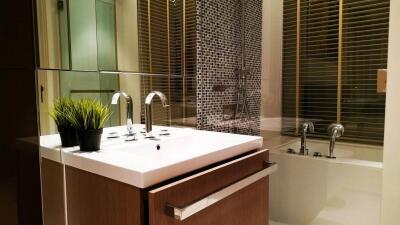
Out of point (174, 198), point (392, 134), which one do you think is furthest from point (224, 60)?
point (174, 198)

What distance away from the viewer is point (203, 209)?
3.52ft

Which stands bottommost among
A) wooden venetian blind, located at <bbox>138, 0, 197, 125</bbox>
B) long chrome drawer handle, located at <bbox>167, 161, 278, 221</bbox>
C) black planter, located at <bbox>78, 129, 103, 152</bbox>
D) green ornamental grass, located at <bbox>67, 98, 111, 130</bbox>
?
long chrome drawer handle, located at <bbox>167, 161, 278, 221</bbox>

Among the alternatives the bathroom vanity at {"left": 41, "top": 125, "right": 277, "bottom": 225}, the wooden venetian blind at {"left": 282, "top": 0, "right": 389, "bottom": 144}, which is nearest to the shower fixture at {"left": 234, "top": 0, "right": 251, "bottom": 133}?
the wooden venetian blind at {"left": 282, "top": 0, "right": 389, "bottom": 144}

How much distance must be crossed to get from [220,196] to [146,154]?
43 cm

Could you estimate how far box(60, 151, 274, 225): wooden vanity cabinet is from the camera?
89cm

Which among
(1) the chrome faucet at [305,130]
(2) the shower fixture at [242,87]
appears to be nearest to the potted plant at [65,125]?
(2) the shower fixture at [242,87]

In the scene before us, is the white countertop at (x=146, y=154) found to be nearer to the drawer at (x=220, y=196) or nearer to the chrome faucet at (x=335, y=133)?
the drawer at (x=220, y=196)

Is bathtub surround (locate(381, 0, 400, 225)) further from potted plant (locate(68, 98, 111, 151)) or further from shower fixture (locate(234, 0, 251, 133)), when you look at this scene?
potted plant (locate(68, 98, 111, 151))

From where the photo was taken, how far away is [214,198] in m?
1.07

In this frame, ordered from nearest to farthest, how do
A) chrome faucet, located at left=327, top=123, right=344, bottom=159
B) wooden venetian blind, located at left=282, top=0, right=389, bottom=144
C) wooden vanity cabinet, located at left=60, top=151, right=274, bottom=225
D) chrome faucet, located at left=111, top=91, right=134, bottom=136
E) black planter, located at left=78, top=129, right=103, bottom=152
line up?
wooden vanity cabinet, located at left=60, top=151, right=274, bottom=225 → black planter, located at left=78, top=129, right=103, bottom=152 → chrome faucet, located at left=111, top=91, right=134, bottom=136 → wooden venetian blind, located at left=282, top=0, right=389, bottom=144 → chrome faucet, located at left=327, top=123, right=344, bottom=159

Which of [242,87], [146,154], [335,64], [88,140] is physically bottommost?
[146,154]

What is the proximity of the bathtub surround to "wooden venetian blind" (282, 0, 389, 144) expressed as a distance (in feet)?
1.22

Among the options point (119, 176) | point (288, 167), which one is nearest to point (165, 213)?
point (119, 176)

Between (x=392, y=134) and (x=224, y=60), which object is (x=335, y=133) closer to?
(x=392, y=134)
